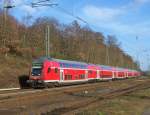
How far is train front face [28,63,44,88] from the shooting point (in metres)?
40.9

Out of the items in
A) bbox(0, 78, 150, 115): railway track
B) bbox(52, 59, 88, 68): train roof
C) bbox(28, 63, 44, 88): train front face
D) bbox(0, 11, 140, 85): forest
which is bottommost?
bbox(0, 78, 150, 115): railway track

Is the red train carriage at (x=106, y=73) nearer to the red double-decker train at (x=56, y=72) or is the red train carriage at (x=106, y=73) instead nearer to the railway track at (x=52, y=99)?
the red double-decker train at (x=56, y=72)

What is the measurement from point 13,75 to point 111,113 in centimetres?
3385

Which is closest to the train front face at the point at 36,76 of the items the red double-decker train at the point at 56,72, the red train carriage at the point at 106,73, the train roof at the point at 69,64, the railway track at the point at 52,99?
the red double-decker train at the point at 56,72

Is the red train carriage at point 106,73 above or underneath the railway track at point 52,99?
above

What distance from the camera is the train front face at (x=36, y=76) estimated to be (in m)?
40.9

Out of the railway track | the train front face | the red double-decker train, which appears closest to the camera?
the railway track

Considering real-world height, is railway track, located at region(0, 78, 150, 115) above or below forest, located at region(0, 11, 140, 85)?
below

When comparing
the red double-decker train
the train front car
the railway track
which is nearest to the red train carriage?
the red double-decker train

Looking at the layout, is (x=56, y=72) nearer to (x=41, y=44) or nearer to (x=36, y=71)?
(x=36, y=71)

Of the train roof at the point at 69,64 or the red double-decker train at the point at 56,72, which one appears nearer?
the red double-decker train at the point at 56,72

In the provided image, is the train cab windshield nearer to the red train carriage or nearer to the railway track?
the railway track

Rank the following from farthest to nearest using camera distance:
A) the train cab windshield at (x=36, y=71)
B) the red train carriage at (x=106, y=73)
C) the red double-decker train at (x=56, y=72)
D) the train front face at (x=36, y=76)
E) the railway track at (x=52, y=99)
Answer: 1. the red train carriage at (x=106, y=73)
2. the train cab windshield at (x=36, y=71)
3. the red double-decker train at (x=56, y=72)
4. the train front face at (x=36, y=76)
5. the railway track at (x=52, y=99)

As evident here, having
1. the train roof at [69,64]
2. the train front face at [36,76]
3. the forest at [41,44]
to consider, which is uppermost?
the forest at [41,44]
